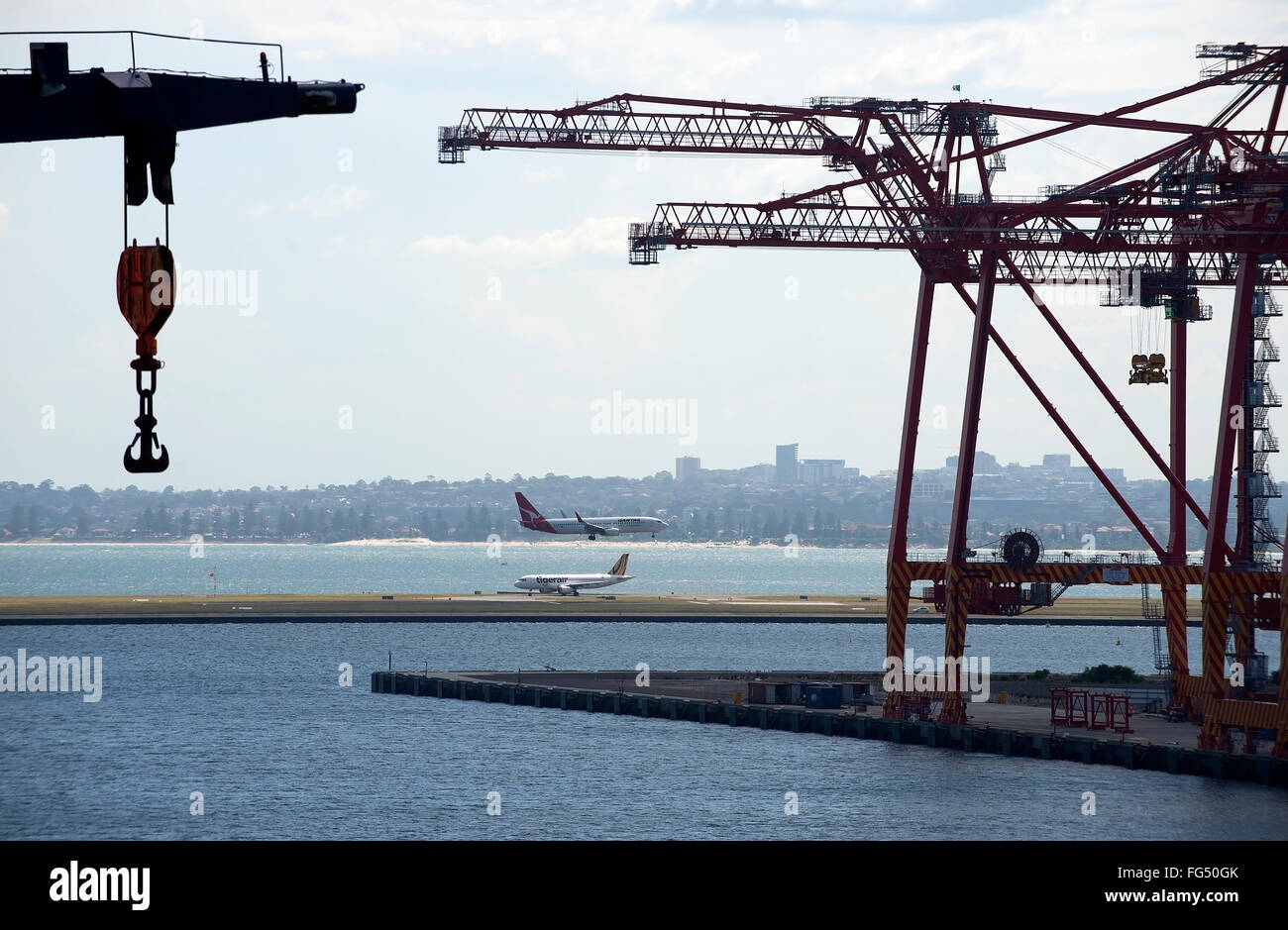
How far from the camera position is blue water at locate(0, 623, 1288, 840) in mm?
60312

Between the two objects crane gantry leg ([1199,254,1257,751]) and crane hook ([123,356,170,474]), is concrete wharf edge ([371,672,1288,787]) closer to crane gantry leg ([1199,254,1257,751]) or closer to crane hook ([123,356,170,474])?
crane gantry leg ([1199,254,1257,751])

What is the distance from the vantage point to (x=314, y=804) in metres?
66.0

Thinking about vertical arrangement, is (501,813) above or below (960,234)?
below

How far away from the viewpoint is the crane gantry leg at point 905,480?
70.9m

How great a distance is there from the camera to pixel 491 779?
7175 cm

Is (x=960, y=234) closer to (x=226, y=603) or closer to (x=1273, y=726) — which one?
(x=1273, y=726)

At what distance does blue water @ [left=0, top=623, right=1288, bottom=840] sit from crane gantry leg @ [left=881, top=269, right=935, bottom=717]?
583 centimetres

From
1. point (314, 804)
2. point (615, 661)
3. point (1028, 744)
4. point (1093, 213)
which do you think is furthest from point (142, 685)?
point (1093, 213)

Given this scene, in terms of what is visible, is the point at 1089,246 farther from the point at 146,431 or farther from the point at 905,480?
the point at 146,431

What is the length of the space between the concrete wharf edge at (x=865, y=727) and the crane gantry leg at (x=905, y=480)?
425cm

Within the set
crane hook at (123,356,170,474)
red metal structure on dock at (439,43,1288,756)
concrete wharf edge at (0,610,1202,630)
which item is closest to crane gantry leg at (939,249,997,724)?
red metal structure on dock at (439,43,1288,756)

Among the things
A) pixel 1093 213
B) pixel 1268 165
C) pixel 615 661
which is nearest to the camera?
pixel 1268 165
